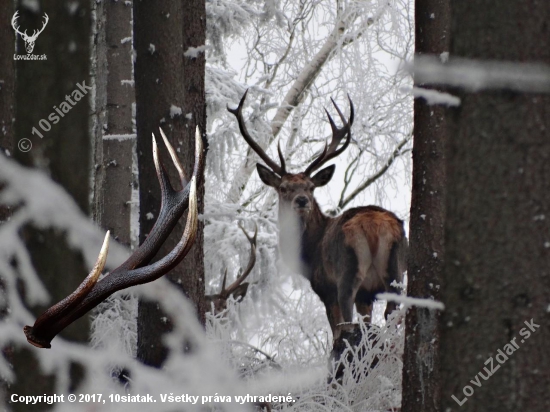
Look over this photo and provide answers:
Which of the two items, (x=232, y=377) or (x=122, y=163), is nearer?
(x=232, y=377)

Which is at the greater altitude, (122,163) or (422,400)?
(122,163)

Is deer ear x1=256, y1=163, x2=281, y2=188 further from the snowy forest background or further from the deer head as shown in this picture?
the snowy forest background

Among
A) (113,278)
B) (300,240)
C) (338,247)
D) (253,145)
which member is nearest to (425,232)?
(113,278)

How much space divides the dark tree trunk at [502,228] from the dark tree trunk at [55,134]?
5.08ft

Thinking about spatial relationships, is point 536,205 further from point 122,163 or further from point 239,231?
point 239,231

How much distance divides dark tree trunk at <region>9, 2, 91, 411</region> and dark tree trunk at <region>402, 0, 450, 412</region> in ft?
6.08

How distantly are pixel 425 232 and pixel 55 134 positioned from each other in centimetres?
216

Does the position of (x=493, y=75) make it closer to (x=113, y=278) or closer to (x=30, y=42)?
(x=113, y=278)

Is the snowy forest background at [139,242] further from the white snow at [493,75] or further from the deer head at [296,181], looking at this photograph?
the deer head at [296,181]

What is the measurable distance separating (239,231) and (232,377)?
5.76 meters

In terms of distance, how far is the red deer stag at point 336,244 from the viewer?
8086mm

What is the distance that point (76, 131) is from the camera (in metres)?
3.31

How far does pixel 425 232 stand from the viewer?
14.8 ft

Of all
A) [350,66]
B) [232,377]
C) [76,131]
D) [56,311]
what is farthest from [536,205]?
[350,66]
